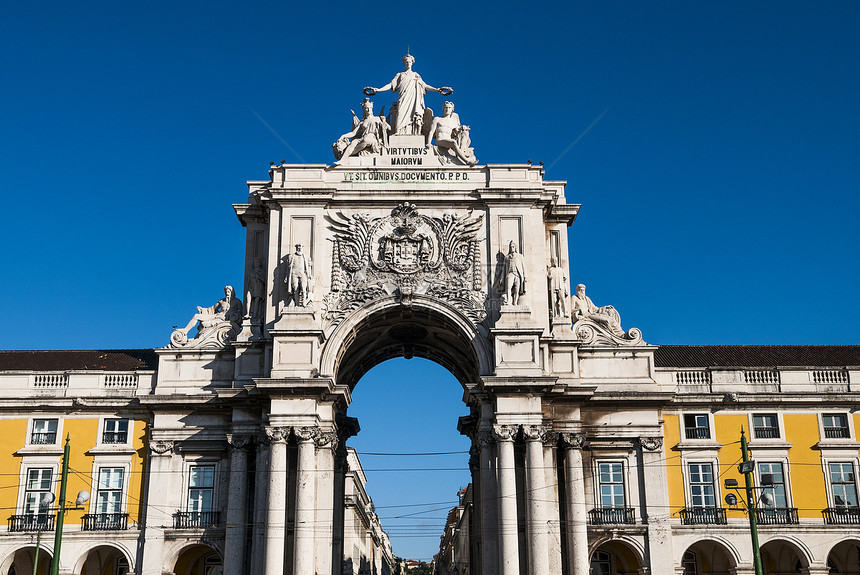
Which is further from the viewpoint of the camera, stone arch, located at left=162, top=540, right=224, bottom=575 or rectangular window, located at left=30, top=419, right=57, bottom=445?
rectangular window, located at left=30, top=419, right=57, bottom=445

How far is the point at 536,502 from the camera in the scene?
39.2 metres

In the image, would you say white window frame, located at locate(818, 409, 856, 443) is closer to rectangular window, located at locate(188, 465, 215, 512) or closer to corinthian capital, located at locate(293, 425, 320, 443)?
corinthian capital, located at locate(293, 425, 320, 443)

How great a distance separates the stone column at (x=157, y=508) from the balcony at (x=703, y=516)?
73.2ft

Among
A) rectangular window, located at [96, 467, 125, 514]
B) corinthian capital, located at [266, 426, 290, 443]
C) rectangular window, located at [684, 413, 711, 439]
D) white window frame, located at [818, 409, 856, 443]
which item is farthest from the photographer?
rectangular window, located at [684, 413, 711, 439]

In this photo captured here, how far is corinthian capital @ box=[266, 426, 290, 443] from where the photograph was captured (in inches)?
1571

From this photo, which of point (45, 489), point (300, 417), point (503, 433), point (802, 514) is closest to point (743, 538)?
point (802, 514)

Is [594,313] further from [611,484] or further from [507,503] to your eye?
[507,503]

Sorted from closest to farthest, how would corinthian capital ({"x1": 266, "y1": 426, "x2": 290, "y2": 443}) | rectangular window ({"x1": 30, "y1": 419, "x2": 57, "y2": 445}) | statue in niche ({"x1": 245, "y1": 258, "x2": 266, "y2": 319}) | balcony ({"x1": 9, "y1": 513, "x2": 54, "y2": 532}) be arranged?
corinthian capital ({"x1": 266, "y1": 426, "x2": 290, "y2": 443})
balcony ({"x1": 9, "y1": 513, "x2": 54, "y2": 532})
rectangular window ({"x1": 30, "y1": 419, "x2": 57, "y2": 445})
statue in niche ({"x1": 245, "y1": 258, "x2": 266, "y2": 319})

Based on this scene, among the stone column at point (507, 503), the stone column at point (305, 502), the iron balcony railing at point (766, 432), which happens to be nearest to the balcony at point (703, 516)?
the iron balcony railing at point (766, 432)

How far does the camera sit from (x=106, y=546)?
4219cm

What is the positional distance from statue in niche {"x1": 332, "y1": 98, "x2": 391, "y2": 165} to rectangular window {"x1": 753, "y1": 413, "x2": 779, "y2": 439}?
21.7 metres

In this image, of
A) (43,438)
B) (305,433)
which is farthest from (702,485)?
(43,438)

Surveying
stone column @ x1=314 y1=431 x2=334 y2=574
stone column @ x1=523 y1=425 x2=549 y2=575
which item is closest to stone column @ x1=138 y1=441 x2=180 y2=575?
stone column @ x1=314 y1=431 x2=334 y2=574

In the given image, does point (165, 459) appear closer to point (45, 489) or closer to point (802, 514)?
point (45, 489)
